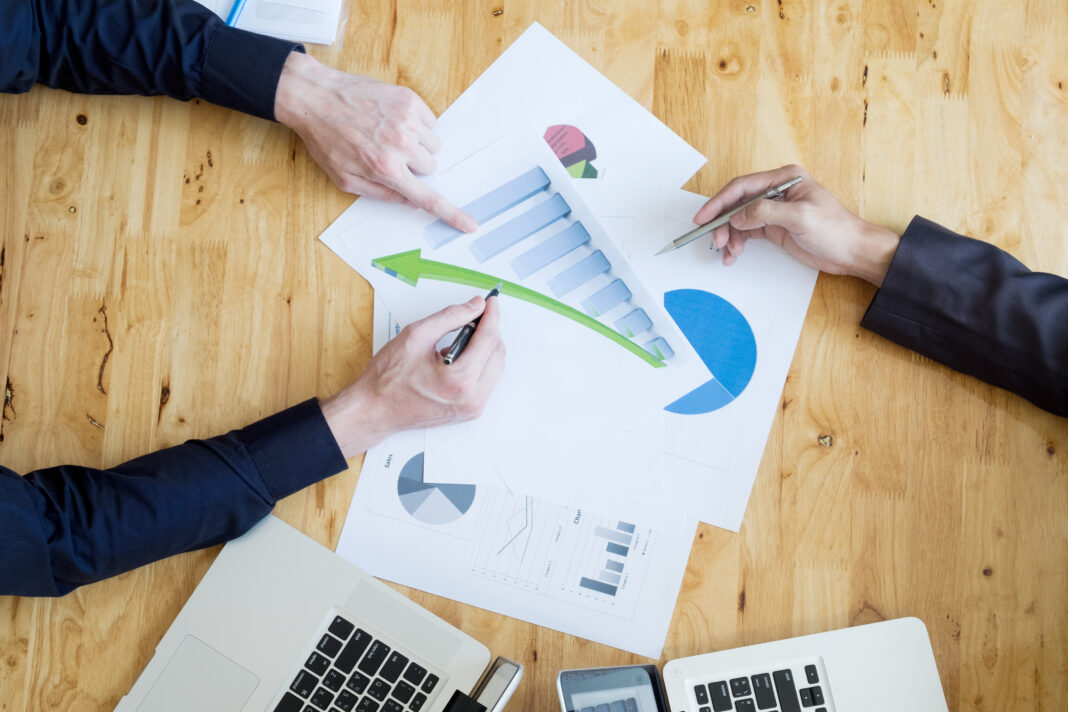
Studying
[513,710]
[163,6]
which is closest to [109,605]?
[513,710]

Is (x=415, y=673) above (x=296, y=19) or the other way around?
the other way around

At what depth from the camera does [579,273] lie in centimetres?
102

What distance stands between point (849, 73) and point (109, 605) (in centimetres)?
116

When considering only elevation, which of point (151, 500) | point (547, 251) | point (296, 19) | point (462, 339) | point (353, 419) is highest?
point (296, 19)

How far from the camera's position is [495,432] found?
100 cm

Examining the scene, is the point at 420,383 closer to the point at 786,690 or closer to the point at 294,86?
the point at 294,86

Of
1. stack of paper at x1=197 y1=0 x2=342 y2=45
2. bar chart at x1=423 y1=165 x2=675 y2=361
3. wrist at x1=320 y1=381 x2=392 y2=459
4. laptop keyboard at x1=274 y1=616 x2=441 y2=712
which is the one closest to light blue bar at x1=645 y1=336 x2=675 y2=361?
bar chart at x1=423 y1=165 x2=675 y2=361

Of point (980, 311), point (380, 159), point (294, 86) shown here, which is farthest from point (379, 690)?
point (980, 311)

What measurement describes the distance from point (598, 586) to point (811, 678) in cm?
27

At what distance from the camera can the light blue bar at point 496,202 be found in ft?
3.37

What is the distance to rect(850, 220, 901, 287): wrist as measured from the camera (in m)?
0.99

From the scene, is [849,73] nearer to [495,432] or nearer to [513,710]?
[495,432]

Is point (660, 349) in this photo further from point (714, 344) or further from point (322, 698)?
point (322, 698)

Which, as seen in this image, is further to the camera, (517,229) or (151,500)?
(517,229)
